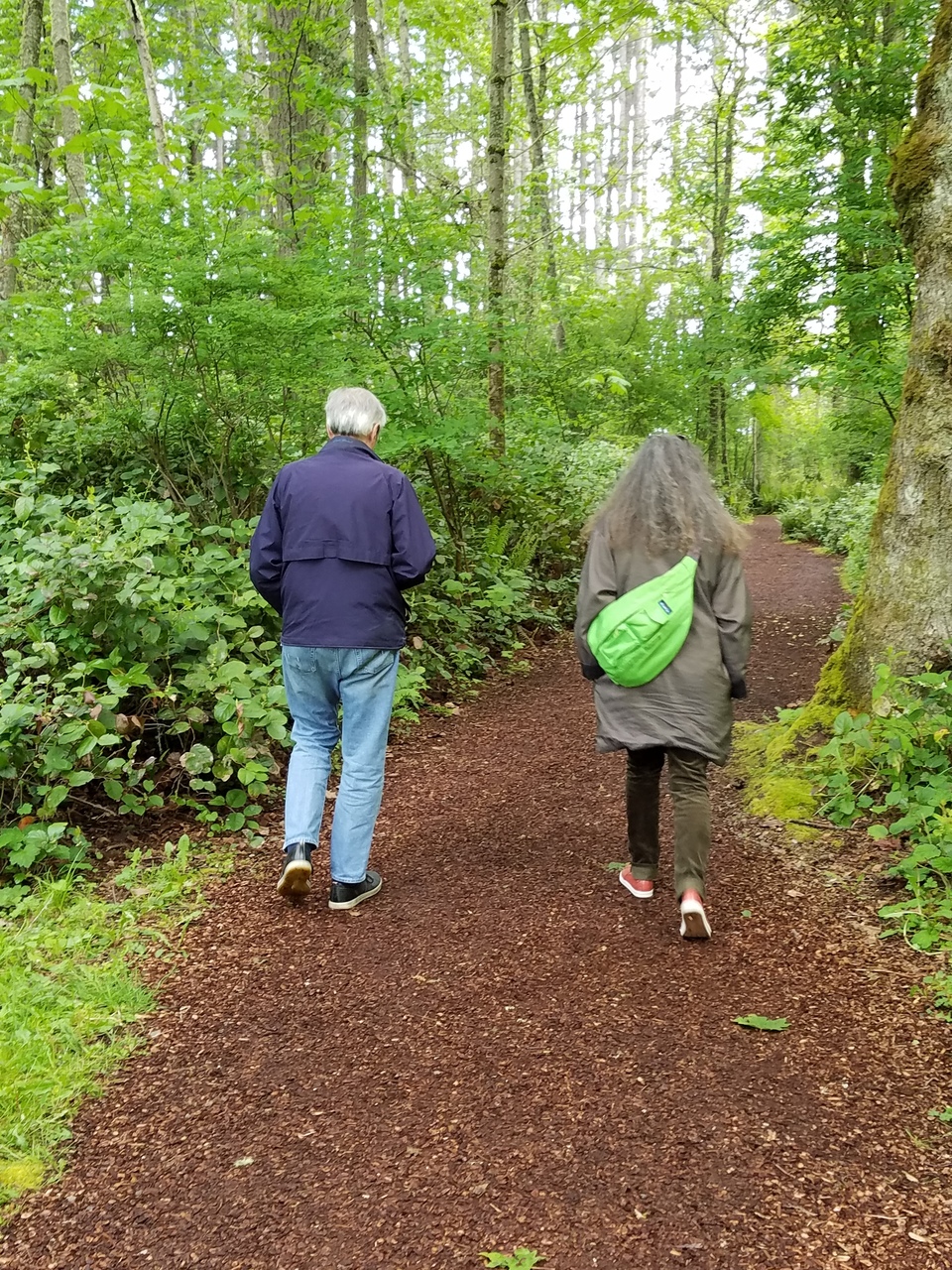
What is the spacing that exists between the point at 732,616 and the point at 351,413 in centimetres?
182

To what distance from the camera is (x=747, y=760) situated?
5051 millimetres

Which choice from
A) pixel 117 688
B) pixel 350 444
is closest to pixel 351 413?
pixel 350 444

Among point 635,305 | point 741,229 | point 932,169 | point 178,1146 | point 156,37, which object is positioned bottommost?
point 178,1146

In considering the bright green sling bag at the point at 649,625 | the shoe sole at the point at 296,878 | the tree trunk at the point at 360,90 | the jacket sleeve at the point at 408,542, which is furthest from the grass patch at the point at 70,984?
the tree trunk at the point at 360,90

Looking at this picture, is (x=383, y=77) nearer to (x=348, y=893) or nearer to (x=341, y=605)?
(x=341, y=605)

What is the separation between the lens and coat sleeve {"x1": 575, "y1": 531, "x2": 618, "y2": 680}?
10.9 ft

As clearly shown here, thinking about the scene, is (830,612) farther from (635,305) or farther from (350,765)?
(635,305)

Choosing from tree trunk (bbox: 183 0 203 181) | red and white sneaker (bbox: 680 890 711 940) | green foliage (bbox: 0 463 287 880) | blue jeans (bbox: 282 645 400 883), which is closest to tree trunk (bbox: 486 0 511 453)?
tree trunk (bbox: 183 0 203 181)

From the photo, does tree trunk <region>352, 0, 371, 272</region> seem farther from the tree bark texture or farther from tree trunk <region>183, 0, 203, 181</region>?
tree trunk <region>183, 0, 203, 181</region>

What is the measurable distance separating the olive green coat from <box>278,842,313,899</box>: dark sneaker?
4.57 ft

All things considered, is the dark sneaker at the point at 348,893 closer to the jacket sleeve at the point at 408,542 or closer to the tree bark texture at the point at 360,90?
the jacket sleeve at the point at 408,542

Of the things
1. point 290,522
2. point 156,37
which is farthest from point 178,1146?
point 156,37

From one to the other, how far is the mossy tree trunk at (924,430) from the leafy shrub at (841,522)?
252 inches

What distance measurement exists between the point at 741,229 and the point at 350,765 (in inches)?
564
